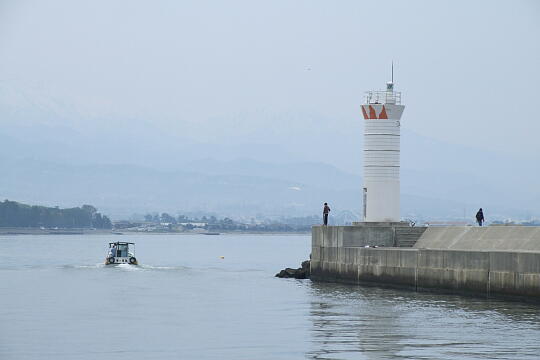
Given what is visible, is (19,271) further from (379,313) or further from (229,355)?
(229,355)

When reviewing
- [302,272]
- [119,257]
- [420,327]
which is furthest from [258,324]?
[119,257]

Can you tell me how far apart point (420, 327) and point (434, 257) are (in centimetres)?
934

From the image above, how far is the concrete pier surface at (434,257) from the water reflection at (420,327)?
60 cm

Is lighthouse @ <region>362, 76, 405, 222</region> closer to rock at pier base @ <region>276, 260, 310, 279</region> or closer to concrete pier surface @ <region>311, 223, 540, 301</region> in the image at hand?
concrete pier surface @ <region>311, 223, 540, 301</region>

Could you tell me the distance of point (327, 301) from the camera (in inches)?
1709

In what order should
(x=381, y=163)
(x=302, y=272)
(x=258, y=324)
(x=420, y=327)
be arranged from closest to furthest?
(x=420, y=327) → (x=258, y=324) → (x=381, y=163) → (x=302, y=272)

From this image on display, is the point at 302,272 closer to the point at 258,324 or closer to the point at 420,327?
the point at 258,324

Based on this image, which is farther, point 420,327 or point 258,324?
point 258,324

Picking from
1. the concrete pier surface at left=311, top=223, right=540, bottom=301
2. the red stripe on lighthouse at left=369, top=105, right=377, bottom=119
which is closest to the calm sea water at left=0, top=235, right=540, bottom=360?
the concrete pier surface at left=311, top=223, right=540, bottom=301

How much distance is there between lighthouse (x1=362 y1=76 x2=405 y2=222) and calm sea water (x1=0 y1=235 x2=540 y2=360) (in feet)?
13.6

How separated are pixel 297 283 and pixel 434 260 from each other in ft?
44.2

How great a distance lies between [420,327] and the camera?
33.9 m

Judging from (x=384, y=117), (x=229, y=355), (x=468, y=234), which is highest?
(x=384, y=117)

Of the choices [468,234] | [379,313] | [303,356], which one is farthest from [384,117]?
[303,356]
